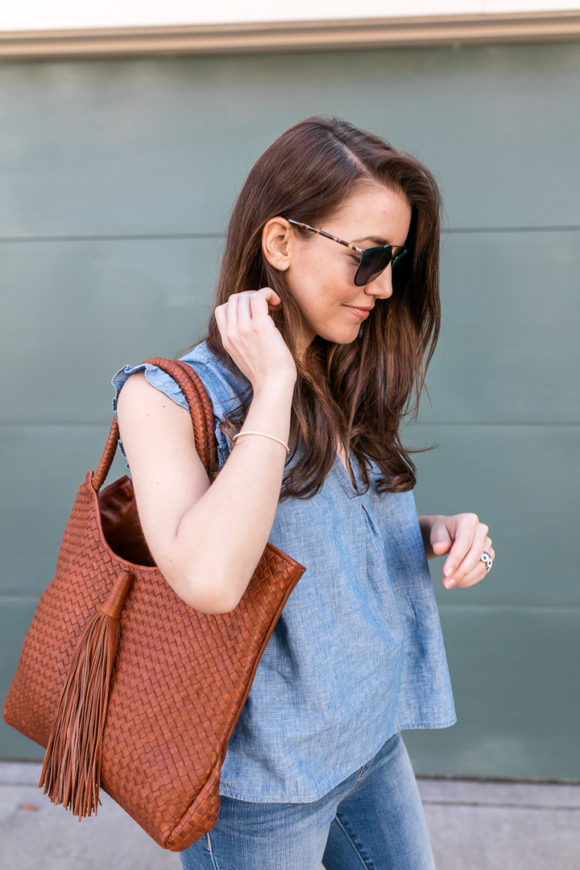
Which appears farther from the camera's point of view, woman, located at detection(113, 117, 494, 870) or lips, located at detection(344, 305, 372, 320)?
lips, located at detection(344, 305, 372, 320)

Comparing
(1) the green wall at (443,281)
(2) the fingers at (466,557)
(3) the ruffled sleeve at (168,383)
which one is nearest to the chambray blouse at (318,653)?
(3) the ruffled sleeve at (168,383)

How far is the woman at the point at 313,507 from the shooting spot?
97 centimetres

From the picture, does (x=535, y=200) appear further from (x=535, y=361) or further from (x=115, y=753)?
(x=115, y=753)

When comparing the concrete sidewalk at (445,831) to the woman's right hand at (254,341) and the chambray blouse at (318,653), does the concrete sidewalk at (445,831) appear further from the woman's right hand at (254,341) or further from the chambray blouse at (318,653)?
the woman's right hand at (254,341)

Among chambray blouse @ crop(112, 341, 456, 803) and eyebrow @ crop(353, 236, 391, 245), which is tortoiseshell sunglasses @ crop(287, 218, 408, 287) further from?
chambray blouse @ crop(112, 341, 456, 803)

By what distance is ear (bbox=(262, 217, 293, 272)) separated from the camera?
1233mm

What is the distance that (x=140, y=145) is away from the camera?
2555 millimetres

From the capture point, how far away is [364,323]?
152cm

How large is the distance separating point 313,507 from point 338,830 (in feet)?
2.39

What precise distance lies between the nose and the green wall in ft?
4.33

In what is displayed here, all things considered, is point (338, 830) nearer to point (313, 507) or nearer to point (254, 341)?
point (313, 507)

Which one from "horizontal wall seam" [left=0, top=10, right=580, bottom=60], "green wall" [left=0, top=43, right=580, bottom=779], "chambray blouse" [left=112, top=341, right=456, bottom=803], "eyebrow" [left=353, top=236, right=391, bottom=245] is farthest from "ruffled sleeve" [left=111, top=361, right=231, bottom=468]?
"horizontal wall seam" [left=0, top=10, right=580, bottom=60]

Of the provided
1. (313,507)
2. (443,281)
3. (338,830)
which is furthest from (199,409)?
(443,281)

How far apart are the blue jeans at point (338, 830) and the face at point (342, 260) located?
30.8 inches
